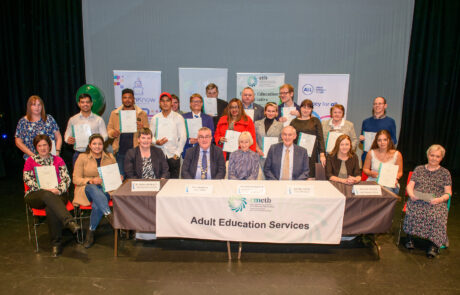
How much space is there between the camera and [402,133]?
7547 mm

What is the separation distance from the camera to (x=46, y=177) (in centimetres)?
342

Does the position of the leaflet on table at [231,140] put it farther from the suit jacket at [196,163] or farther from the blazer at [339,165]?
the blazer at [339,165]

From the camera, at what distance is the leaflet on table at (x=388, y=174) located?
3559 mm

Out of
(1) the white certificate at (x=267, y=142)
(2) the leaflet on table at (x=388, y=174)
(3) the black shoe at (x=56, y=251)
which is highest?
(1) the white certificate at (x=267, y=142)

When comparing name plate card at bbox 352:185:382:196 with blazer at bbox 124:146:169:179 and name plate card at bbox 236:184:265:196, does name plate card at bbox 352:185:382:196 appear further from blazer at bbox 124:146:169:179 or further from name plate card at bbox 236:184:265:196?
blazer at bbox 124:146:169:179

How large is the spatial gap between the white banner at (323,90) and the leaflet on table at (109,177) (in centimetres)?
454

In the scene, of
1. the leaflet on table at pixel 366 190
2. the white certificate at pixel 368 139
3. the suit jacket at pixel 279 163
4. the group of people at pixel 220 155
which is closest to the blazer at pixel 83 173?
the group of people at pixel 220 155

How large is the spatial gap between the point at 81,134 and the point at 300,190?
2960 millimetres

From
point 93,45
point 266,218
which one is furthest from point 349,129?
point 93,45

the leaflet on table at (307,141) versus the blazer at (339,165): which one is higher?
the leaflet on table at (307,141)

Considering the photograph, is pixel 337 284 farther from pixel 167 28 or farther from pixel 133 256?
pixel 167 28

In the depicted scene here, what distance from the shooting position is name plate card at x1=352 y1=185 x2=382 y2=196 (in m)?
3.09

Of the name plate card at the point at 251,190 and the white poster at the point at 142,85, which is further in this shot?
the white poster at the point at 142,85

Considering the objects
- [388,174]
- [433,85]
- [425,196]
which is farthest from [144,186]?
[433,85]
